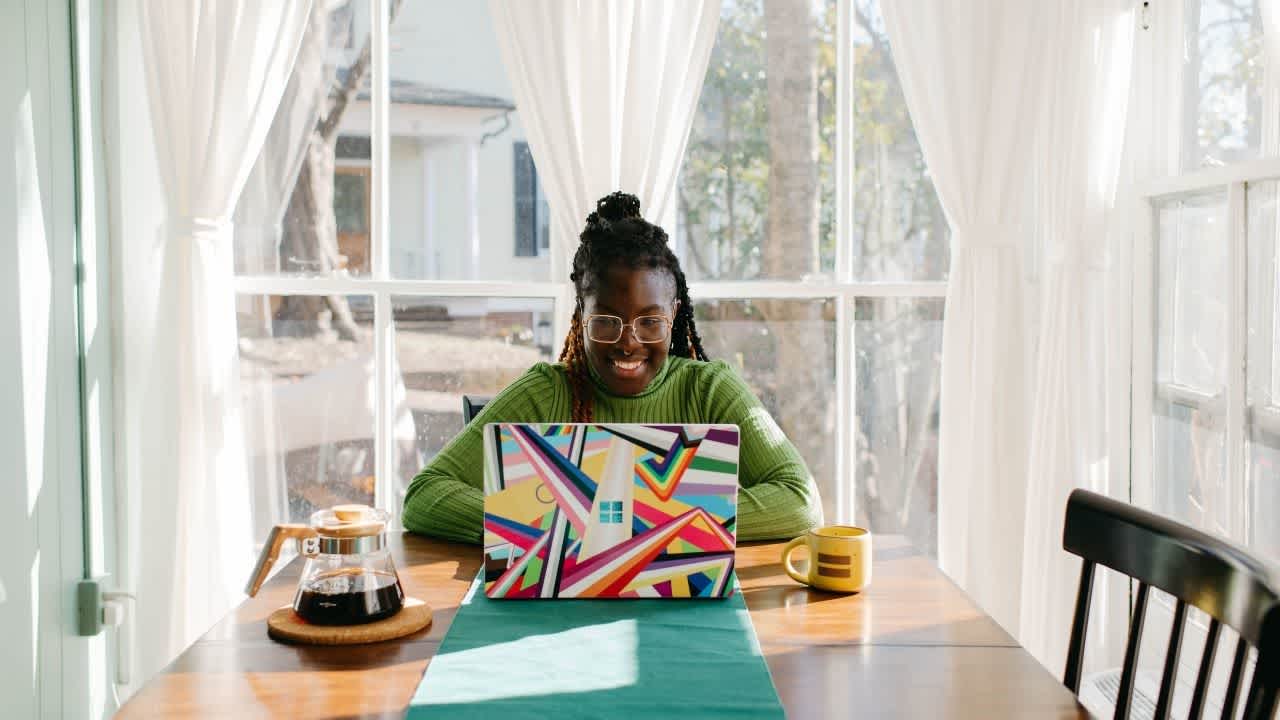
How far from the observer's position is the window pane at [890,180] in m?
2.93

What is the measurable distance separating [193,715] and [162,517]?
1867 mm

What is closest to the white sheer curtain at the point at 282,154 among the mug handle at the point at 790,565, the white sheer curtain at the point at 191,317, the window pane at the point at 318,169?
the window pane at the point at 318,169

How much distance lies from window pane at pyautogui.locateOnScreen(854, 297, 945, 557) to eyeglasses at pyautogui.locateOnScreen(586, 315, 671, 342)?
1150 millimetres

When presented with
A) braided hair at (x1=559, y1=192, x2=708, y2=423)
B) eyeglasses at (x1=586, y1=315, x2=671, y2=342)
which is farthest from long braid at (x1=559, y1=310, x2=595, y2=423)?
eyeglasses at (x1=586, y1=315, x2=671, y2=342)

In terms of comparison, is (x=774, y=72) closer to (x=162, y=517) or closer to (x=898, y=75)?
(x=898, y=75)

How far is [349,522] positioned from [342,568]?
92 mm

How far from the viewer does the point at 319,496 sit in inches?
117

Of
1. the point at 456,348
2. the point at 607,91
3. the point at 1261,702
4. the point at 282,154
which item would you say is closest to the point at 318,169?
the point at 282,154

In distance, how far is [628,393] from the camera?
1.97m

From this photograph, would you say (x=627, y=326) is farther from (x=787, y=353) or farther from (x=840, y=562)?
(x=787, y=353)

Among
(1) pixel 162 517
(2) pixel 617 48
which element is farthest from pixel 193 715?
(2) pixel 617 48

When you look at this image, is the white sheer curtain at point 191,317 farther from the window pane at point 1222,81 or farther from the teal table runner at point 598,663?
the window pane at point 1222,81

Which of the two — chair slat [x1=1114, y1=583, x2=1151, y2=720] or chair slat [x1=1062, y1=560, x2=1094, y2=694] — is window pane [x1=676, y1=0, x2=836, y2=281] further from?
chair slat [x1=1114, y1=583, x2=1151, y2=720]

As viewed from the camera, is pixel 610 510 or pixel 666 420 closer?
pixel 610 510
